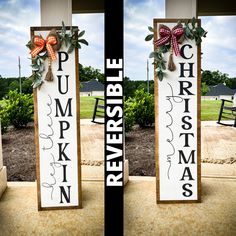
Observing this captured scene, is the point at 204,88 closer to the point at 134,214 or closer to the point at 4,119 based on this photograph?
the point at 134,214

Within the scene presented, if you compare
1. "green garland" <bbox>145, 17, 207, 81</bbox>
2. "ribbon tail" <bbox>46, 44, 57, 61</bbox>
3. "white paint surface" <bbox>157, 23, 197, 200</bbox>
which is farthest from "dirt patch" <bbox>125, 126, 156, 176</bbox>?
"ribbon tail" <bbox>46, 44, 57, 61</bbox>

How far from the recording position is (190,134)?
100 inches

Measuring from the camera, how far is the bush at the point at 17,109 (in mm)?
4145

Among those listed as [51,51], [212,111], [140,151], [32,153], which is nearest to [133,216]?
[51,51]

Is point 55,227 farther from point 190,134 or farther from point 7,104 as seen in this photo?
point 7,104

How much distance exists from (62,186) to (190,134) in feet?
3.57

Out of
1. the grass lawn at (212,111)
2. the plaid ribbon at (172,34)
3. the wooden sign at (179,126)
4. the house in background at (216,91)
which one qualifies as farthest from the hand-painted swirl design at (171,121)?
the grass lawn at (212,111)

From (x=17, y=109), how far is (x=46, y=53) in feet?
6.80

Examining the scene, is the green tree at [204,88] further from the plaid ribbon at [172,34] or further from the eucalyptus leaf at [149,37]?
the eucalyptus leaf at [149,37]

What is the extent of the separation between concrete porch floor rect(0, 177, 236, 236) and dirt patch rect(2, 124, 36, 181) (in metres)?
0.67

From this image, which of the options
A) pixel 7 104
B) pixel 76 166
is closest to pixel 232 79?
pixel 76 166

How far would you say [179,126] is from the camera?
2537 mm

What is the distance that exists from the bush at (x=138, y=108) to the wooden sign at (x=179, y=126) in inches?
57.1

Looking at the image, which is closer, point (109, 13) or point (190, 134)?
point (109, 13)
